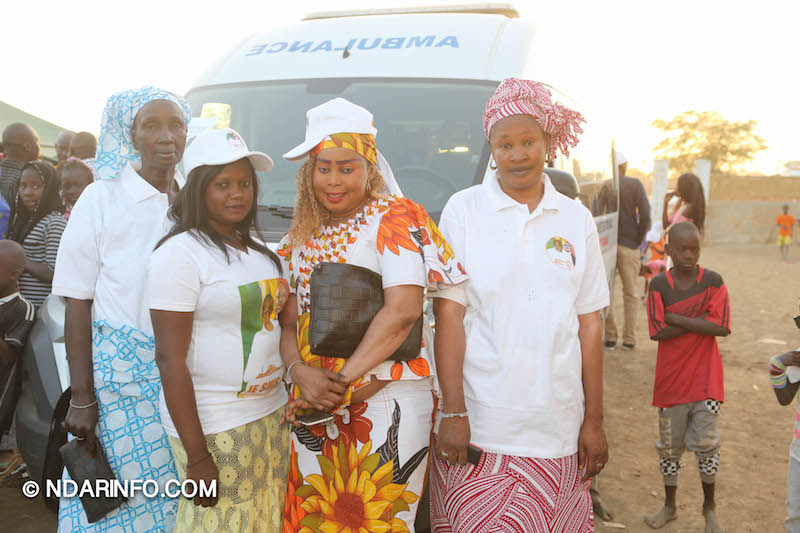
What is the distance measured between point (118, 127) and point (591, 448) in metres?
1.99

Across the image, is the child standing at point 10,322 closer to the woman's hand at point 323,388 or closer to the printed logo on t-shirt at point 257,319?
the printed logo on t-shirt at point 257,319

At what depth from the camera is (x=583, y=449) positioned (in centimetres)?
225

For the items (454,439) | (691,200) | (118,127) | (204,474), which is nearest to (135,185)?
(118,127)

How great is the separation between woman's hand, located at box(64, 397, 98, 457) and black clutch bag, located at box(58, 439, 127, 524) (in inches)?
Answer: 0.9

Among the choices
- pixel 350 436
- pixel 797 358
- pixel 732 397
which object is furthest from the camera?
pixel 732 397

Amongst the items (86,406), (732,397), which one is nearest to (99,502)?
(86,406)

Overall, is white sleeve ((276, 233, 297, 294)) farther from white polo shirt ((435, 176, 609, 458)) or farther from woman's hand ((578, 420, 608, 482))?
woman's hand ((578, 420, 608, 482))

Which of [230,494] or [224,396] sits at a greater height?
[224,396]

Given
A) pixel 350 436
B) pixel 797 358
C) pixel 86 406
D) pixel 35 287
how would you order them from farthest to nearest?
pixel 35 287 < pixel 797 358 < pixel 86 406 < pixel 350 436

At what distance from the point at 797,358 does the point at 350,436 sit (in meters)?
1.82

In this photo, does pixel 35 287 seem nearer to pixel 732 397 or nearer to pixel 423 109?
pixel 423 109

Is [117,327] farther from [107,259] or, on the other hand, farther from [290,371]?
[290,371]

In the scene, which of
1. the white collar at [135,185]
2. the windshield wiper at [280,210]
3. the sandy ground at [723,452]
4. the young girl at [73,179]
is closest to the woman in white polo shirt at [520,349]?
the white collar at [135,185]

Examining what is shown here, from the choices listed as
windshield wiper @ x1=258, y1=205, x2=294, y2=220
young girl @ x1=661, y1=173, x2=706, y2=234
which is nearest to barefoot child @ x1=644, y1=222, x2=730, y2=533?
windshield wiper @ x1=258, y1=205, x2=294, y2=220
